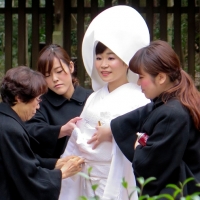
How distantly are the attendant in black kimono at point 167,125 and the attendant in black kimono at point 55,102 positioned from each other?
3.22 ft

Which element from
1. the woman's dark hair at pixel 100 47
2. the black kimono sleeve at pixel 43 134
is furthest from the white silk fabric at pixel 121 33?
the black kimono sleeve at pixel 43 134

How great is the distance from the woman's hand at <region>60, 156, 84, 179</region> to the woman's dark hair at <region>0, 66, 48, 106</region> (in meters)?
0.57

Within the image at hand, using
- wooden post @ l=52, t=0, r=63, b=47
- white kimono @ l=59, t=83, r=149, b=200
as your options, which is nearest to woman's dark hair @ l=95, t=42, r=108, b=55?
white kimono @ l=59, t=83, r=149, b=200

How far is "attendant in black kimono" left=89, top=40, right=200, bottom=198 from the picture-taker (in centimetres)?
361

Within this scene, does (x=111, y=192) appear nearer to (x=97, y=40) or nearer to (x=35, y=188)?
(x=35, y=188)

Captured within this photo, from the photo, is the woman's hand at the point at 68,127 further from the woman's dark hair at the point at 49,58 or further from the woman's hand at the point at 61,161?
the woman's dark hair at the point at 49,58

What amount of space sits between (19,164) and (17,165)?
14mm

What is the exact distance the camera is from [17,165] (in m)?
3.84

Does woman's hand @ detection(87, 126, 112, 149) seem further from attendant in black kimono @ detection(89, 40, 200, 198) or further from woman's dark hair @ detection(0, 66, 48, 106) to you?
woman's dark hair @ detection(0, 66, 48, 106)

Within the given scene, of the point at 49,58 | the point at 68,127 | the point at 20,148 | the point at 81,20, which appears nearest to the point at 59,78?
the point at 49,58

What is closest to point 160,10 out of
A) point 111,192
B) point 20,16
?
point 20,16

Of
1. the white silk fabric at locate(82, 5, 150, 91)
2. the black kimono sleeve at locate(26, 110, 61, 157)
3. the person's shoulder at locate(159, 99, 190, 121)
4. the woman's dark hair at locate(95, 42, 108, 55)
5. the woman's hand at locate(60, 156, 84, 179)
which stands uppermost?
the white silk fabric at locate(82, 5, 150, 91)

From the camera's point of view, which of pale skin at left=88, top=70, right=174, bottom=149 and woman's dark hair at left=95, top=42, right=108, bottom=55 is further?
woman's dark hair at left=95, top=42, right=108, bottom=55

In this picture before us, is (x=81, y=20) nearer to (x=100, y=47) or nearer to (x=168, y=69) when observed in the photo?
(x=100, y=47)
